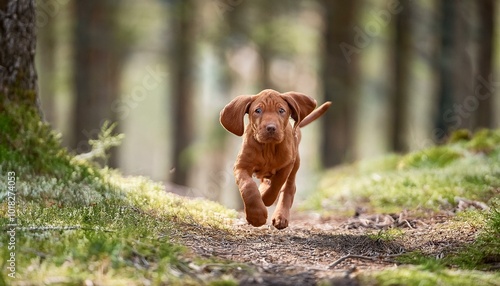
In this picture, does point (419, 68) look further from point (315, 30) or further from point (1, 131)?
point (1, 131)

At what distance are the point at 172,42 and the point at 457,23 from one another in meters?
8.80

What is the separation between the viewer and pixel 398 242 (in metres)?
5.39

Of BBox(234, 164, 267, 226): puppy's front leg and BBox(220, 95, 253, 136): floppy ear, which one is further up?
BBox(220, 95, 253, 136): floppy ear

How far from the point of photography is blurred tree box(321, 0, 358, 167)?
18422mm

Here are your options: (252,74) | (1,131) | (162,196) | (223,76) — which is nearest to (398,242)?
(162,196)

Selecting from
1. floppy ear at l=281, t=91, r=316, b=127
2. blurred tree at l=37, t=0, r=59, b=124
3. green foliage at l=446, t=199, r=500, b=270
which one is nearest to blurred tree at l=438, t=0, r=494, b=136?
blurred tree at l=37, t=0, r=59, b=124

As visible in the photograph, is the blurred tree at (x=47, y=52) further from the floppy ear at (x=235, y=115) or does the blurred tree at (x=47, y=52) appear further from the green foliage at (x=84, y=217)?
the floppy ear at (x=235, y=115)

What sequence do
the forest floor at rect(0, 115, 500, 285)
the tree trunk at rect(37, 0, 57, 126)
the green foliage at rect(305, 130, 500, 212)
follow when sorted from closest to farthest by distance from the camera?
the forest floor at rect(0, 115, 500, 285) < the green foliage at rect(305, 130, 500, 212) < the tree trunk at rect(37, 0, 57, 126)

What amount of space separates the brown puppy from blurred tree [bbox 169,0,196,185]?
43.6 ft

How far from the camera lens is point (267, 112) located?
18.7 ft

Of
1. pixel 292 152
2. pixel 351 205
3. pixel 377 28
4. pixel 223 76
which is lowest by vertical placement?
pixel 351 205

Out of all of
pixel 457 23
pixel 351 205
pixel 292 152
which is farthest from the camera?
pixel 457 23

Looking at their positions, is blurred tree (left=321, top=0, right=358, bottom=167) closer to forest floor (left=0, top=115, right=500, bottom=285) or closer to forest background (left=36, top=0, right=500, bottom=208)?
forest background (left=36, top=0, right=500, bottom=208)

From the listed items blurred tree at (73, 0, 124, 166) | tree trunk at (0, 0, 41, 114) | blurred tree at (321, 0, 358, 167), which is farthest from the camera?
blurred tree at (321, 0, 358, 167)
